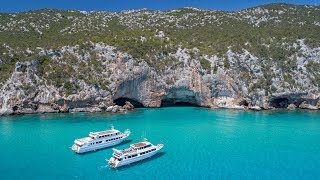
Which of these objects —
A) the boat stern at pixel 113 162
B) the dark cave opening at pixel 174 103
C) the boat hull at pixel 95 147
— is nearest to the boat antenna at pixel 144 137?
the boat hull at pixel 95 147

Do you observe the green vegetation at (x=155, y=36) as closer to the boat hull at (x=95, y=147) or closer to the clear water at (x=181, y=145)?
the clear water at (x=181, y=145)

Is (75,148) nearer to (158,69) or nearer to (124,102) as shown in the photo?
(124,102)

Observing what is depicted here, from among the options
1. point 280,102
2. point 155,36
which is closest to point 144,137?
point 280,102

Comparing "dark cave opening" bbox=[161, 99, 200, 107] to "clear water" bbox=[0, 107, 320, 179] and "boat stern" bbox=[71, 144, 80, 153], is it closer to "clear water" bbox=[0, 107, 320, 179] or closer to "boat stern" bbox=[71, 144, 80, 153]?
"clear water" bbox=[0, 107, 320, 179]

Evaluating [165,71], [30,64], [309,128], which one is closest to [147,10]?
[165,71]

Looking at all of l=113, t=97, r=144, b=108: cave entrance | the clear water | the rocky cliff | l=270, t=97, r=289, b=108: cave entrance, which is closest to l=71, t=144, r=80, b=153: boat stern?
the clear water

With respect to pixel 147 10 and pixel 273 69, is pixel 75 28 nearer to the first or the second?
pixel 147 10
